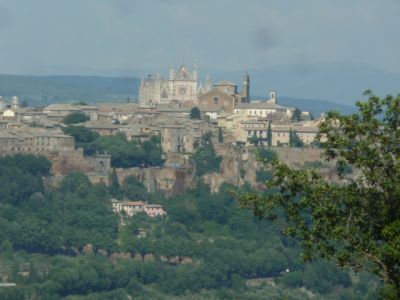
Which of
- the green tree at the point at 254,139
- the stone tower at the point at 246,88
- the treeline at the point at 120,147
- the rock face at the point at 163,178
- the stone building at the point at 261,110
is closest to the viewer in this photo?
the rock face at the point at 163,178

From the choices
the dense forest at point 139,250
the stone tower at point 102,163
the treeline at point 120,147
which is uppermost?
the treeline at point 120,147

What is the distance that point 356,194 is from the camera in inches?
756

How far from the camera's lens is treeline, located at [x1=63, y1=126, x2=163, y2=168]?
74500mm

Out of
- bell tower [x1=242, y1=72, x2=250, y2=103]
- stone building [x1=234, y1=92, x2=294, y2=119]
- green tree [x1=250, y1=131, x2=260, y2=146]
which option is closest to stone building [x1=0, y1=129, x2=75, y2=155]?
green tree [x1=250, y1=131, x2=260, y2=146]

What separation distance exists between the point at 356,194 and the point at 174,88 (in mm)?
78606

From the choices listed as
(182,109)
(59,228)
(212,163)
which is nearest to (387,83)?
(182,109)

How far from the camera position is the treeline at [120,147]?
74500 mm

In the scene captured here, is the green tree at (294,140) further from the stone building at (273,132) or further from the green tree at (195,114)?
the green tree at (195,114)

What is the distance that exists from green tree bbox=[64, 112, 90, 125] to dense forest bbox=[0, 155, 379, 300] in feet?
37.7

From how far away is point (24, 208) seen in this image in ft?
222

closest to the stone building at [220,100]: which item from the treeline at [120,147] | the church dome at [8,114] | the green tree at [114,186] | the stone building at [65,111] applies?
the stone building at [65,111]

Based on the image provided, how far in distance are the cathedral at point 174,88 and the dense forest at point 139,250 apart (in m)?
22.9

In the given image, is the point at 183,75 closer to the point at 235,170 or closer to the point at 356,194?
the point at 235,170

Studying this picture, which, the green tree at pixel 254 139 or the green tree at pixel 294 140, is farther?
the green tree at pixel 254 139
